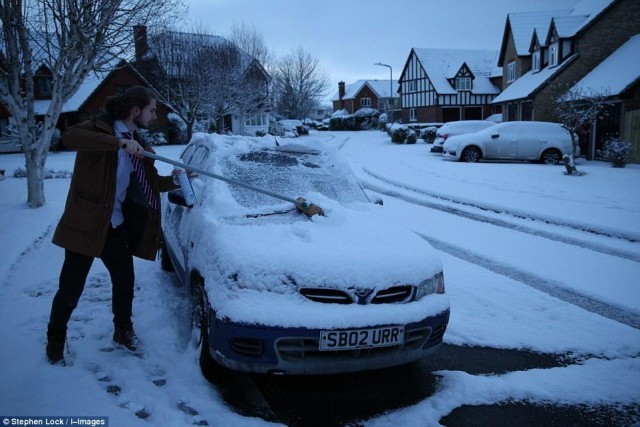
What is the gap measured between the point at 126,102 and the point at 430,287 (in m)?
2.47

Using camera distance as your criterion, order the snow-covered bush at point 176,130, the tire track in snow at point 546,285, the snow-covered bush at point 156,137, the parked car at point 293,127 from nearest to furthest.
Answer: the tire track in snow at point 546,285 → the snow-covered bush at point 156,137 → the snow-covered bush at point 176,130 → the parked car at point 293,127

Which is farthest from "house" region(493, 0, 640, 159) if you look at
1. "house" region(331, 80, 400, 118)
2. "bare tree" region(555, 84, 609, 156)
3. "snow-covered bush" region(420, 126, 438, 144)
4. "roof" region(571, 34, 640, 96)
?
"house" region(331, 80, 400, 118)

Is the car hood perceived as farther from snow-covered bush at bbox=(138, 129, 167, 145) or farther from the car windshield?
snow-covered bush at bbox=(138, 129, 167, 145)

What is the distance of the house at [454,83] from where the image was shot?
5097cm

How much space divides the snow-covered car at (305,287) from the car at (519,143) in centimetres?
1678

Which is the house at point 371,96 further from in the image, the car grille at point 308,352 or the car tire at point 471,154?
the car grille at point 308,352

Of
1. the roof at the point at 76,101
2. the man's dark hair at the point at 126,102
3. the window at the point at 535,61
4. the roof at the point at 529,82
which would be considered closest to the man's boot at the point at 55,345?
the man's dark hair at the point at 126,102

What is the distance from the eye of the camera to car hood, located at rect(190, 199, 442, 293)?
3.04m

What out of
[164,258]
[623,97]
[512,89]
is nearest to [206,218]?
[164,258]

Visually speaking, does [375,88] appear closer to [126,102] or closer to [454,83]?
[454,83]

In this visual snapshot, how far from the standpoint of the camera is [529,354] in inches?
157

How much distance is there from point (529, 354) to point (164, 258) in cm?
389

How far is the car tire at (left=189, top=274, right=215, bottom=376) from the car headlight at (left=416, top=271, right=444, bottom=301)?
55.6 inches

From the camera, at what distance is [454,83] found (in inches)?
2019
